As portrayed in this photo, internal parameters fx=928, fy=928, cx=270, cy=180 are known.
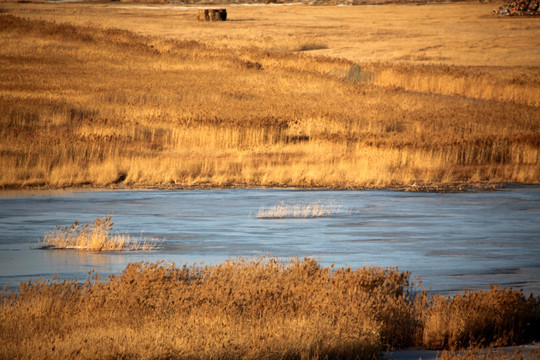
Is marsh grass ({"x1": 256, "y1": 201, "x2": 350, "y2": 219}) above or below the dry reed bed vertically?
below

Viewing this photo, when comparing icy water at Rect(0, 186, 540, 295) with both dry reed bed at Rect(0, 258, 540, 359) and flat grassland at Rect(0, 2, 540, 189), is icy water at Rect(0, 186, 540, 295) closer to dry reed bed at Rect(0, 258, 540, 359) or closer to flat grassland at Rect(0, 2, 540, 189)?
dry reed bed at Rect(0, 258, 540, 359)

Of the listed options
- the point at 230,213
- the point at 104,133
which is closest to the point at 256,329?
the point at 230,213

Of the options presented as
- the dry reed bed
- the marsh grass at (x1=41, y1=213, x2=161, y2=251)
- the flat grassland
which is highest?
the dry reed bed

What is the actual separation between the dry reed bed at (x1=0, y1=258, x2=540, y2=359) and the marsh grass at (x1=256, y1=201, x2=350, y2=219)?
7404 mm

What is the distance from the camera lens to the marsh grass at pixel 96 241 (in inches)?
595

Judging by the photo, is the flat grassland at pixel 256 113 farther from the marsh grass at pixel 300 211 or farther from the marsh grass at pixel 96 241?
the marsh grass at pixel 96 241

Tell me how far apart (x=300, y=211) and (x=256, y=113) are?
16.8 metres

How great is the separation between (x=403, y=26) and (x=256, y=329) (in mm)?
89286

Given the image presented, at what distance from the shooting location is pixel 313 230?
17.4m

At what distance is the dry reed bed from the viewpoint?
8438mm

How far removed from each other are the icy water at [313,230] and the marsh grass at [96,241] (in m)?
0.32

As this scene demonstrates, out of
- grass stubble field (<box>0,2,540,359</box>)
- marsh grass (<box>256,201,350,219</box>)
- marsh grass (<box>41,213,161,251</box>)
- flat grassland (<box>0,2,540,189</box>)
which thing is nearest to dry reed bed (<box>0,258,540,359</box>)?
grass stubble field (<box>0,2,540,359</box>)

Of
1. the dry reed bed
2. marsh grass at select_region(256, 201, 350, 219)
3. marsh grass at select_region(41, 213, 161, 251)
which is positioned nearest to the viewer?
the dry reed bed

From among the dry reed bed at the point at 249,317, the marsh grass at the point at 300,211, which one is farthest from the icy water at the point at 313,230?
the dry reed bed at the point at 249,317
